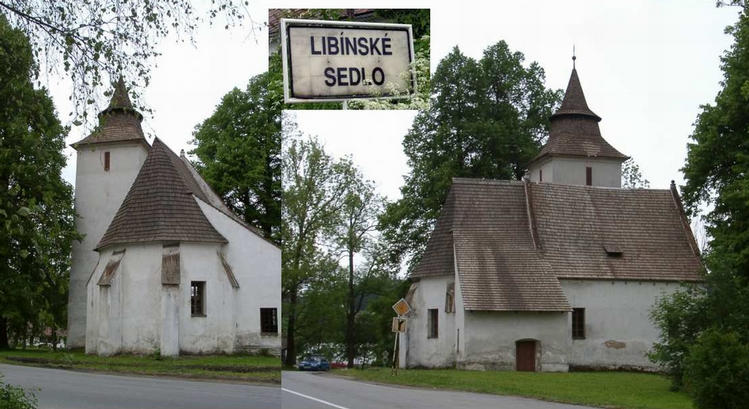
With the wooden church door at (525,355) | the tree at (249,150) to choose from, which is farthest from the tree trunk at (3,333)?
the wooden church door at (525,355)

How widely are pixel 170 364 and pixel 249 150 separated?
5346mm

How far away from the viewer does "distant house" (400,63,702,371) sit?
15.9m

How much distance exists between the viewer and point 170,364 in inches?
648

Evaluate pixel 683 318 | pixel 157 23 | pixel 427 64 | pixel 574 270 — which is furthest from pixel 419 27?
pixel 574 270

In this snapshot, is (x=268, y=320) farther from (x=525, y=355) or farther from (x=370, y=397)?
(x=525, y=355)

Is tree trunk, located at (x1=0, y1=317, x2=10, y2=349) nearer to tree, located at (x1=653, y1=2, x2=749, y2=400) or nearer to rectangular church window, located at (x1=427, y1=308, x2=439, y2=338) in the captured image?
rectangular church window, located at (x1=427, y1=308, x2=439, y2=338)

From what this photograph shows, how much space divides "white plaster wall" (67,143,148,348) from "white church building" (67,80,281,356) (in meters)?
0.02

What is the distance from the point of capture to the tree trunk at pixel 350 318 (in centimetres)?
1148

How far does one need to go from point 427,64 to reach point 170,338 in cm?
1001

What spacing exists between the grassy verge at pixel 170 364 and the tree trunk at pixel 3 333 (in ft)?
0.58

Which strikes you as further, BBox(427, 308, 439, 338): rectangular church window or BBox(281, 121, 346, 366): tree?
BBox(427, 308, 439, 338): rectangular church window

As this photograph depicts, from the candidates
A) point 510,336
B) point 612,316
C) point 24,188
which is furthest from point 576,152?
point 24,188

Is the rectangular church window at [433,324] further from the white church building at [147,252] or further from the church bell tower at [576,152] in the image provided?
the white church building at [147,252]

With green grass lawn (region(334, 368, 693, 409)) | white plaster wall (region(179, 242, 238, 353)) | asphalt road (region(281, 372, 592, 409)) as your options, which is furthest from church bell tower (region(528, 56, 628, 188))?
white plaster wall (region(179, 242, 238, 353))
